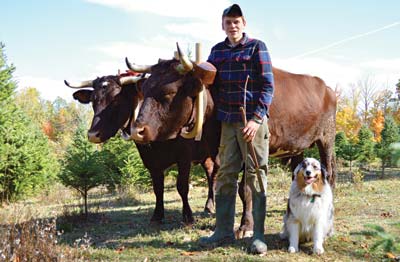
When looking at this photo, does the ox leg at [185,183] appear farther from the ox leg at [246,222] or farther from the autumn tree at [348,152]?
the autumn tree at [348,152]

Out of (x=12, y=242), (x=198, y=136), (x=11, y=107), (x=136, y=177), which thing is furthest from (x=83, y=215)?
(x=136, y=177)

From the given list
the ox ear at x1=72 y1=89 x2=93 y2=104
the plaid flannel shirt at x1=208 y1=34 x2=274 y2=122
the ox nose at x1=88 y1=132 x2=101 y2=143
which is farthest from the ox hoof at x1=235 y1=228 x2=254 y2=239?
the ox ear at x1=72 y1=89 x2=93 y2=104

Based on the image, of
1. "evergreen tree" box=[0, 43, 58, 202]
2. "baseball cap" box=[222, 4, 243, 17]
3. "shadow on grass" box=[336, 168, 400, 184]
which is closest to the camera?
"baseball cap" box=[222, 4, 243, 17]

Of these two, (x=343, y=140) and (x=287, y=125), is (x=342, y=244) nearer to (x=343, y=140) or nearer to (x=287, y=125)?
(x=287, y=125)

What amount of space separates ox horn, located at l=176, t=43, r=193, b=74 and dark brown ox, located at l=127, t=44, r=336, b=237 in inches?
0.5

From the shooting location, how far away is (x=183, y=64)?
15.6 ft

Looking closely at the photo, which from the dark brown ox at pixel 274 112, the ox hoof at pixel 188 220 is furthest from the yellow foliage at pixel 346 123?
the ox hoof at pixel 188 220

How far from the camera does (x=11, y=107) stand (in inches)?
448

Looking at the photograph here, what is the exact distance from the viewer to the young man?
459 centimetres

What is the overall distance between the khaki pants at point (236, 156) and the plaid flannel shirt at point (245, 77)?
0.17 metres

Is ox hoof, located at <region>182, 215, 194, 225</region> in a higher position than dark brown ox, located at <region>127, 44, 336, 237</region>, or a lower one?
lower

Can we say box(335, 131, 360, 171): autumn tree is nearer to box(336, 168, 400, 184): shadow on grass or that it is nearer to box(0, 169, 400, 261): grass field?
box(336, 168, 400, 184): shadow on grass

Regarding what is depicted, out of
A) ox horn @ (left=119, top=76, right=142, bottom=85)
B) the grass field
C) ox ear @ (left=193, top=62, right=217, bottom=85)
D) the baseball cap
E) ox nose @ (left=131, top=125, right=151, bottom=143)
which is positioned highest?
the baseball cap

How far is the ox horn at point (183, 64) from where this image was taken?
4668 millimetres
